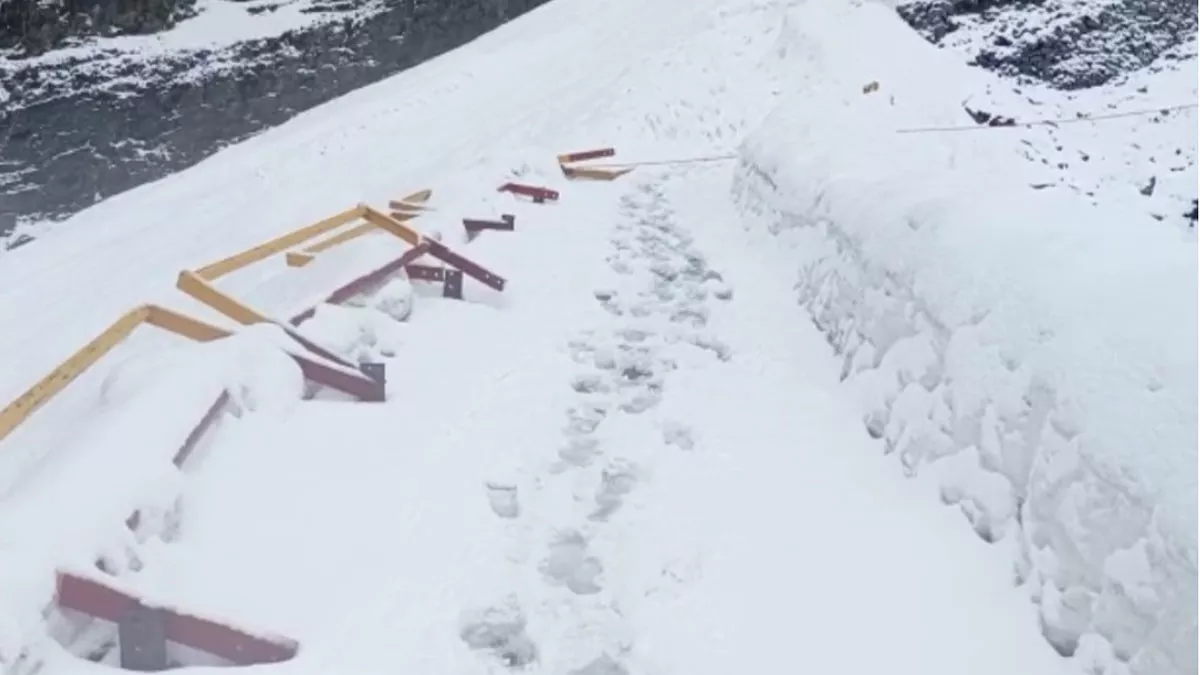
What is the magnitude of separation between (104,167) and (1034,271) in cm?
1600

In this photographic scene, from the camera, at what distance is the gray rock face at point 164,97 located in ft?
53.5

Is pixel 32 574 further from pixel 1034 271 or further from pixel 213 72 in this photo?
pixel 213 72

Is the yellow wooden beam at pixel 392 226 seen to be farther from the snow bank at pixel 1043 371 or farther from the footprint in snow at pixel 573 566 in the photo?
the footprint in snow at pixel 573 566

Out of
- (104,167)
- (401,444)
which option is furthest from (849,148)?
(104,167)

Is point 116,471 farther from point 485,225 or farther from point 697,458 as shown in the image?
point 485,225

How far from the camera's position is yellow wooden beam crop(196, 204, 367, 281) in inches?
232

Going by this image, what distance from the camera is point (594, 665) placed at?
3234 mm

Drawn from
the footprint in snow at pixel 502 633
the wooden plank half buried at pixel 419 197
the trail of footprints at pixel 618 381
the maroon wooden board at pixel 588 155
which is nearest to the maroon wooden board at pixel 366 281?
the trail of footprints at pixel 618 381

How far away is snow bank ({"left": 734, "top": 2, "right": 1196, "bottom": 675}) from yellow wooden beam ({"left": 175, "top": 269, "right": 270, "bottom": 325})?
3007 mm

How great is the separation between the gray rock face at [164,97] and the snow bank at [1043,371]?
1274cm

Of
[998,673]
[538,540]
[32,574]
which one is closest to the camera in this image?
[32,574]

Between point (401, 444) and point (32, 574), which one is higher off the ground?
point (32, 574)

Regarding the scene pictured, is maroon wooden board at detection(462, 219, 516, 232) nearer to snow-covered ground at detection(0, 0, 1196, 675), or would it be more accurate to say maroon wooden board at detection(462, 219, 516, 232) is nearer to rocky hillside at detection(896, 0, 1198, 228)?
snow-covered ground at detection(0, 0, 1196, 675)

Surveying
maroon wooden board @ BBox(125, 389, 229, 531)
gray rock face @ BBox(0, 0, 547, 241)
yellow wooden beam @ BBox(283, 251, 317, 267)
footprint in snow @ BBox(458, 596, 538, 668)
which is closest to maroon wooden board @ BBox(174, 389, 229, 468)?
maroon wooden board @ BBox(125, 389, 229, 531)
